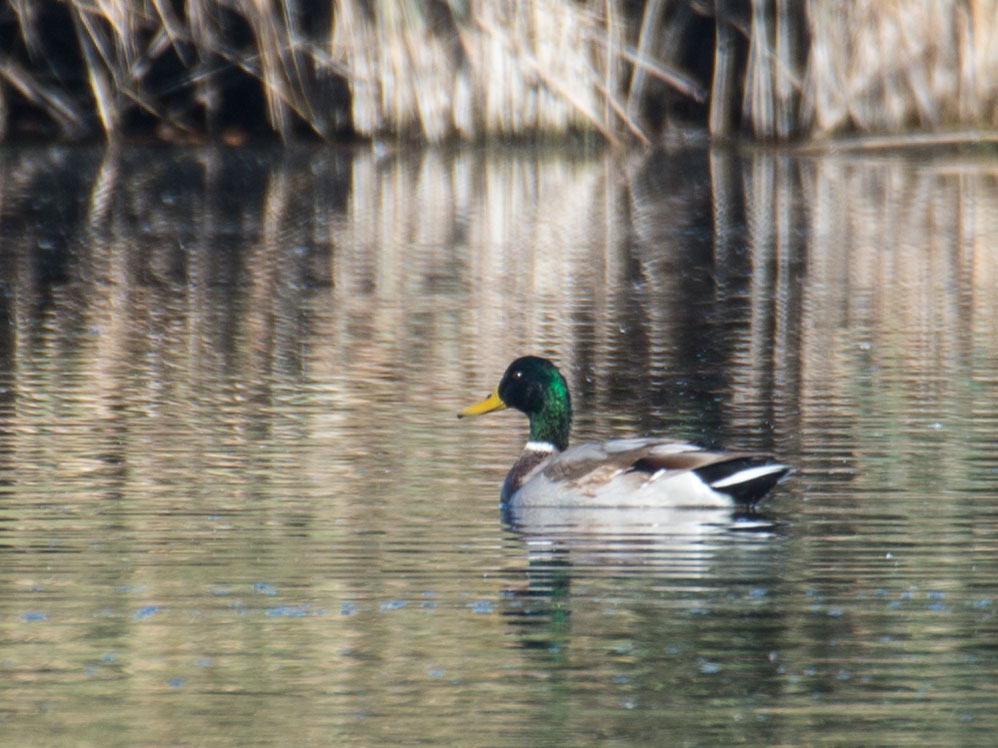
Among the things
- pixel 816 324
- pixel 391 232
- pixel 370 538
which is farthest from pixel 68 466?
pixel 391 232

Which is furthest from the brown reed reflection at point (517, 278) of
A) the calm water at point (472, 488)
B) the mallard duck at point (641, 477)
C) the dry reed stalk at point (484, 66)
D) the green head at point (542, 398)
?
the mallard duck at point (641, 477)

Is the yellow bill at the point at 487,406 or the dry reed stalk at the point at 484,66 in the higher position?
the dry reed stalk at the point at 484,66

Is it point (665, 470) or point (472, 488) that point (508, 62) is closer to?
point (472, 488)

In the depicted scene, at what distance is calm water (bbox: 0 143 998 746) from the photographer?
5598mm

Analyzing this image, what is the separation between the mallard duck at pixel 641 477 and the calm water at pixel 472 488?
0.12 metres

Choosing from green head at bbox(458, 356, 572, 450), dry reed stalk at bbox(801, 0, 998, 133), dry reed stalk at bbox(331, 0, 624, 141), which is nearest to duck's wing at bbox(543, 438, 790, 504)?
green head at bbox(458, 356, 572, 450)

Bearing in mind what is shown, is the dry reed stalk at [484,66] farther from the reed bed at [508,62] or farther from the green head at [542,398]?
the green head at [542,398]

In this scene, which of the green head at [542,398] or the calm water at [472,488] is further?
the green head at [542,398]

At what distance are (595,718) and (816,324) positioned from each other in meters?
7.42

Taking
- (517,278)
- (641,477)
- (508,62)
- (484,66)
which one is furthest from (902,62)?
(641,477)

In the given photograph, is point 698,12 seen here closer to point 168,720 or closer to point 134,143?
point 134,143

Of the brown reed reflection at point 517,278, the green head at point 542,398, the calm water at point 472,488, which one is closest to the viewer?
the calm water at point 472,488

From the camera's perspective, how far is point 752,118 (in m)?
24.4

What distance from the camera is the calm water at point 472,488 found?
560cm
